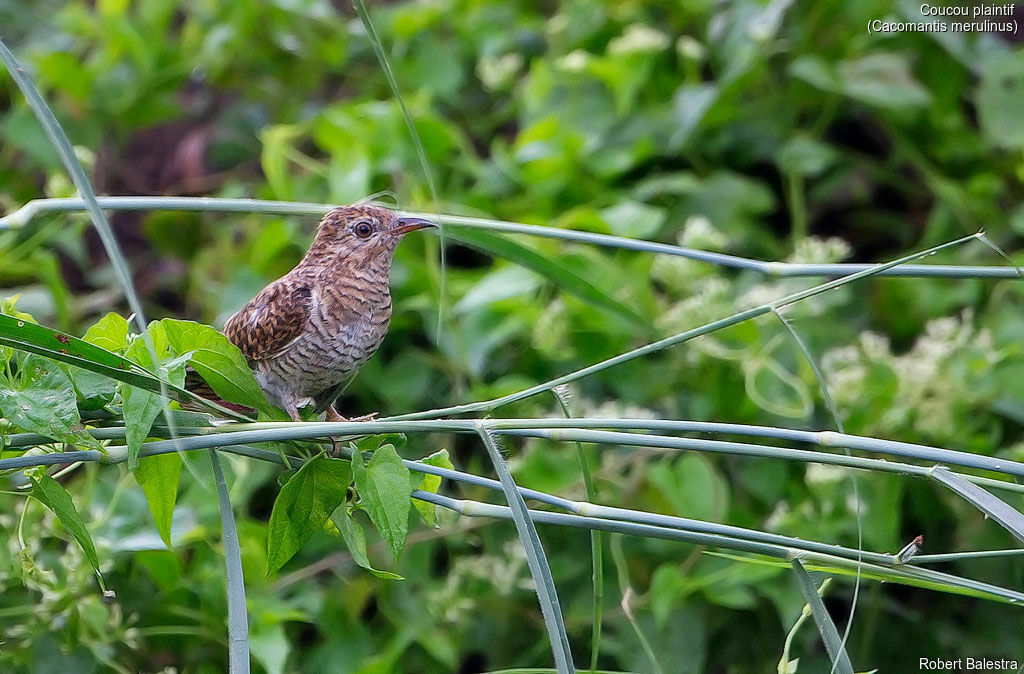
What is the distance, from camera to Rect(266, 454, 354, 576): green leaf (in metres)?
0.88

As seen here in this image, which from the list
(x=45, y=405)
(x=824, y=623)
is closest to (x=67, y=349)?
(x=45, y=405)

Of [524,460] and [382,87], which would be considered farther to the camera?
[382,87]

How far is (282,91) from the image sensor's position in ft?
8.24

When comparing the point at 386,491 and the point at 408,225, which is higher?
the point at 408,225

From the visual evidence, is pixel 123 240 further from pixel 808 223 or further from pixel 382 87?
pixel 808 223

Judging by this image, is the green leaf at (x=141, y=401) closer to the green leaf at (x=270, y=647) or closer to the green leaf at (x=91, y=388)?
the green leaf at (x=91, y=388)

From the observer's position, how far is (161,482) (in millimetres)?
927

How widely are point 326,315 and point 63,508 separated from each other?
1.13 feet

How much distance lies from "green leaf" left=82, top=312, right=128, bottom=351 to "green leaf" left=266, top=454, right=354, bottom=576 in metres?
0.22

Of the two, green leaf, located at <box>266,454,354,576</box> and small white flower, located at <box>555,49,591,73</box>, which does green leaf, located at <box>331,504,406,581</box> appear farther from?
small white flower, located at <box>555,49,591,73</box>

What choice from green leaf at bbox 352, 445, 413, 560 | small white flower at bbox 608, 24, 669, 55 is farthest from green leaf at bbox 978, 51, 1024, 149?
green leaf at bbox 352, 445, 413, 560

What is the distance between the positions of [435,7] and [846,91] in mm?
957

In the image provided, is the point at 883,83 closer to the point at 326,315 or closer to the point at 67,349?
the point at 326,315

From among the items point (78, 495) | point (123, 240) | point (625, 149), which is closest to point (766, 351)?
point (625, 149)
